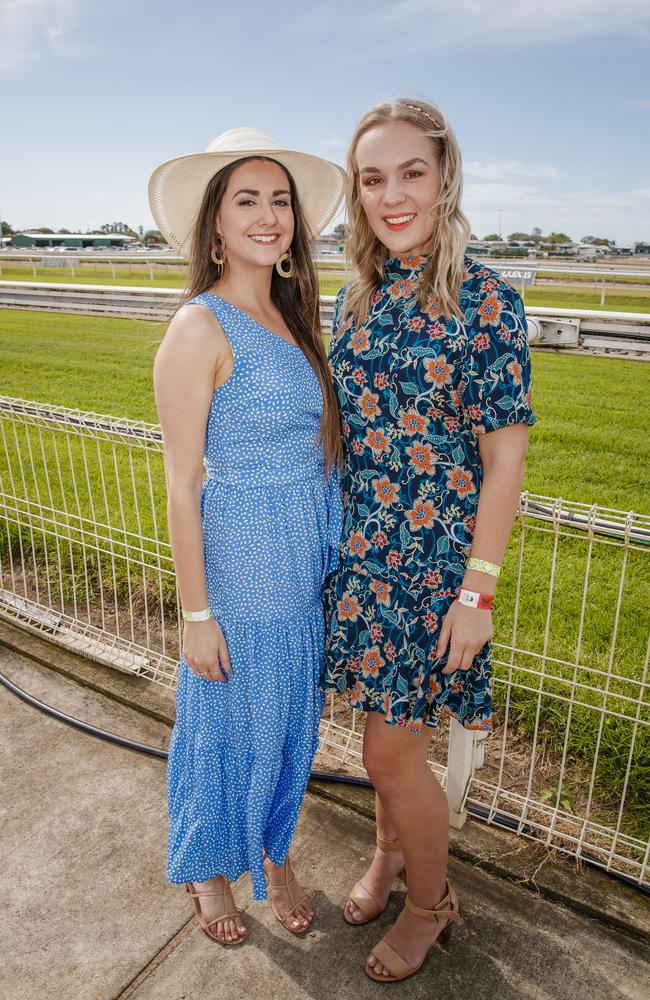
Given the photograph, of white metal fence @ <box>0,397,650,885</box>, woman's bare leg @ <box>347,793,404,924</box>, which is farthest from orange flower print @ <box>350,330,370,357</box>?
woman's bare leg @ <box>347,793,404,924</box>

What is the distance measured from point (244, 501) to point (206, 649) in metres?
0.41

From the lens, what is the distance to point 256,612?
6.61 feet

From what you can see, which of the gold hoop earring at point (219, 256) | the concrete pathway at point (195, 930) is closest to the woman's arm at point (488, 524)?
the gold hoop earring at point (219, 256)

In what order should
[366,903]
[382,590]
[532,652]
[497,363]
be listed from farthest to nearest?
[532,652] < [366,903] < [382,590] < [497,363]

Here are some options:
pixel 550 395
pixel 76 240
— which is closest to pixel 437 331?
pixel 550 395

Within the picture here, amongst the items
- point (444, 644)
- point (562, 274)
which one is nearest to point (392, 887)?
point (444, 644)

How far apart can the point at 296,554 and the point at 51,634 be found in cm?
213

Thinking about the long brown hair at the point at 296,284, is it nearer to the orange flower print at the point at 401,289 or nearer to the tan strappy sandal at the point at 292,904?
the orange flower print at the point at 401,289

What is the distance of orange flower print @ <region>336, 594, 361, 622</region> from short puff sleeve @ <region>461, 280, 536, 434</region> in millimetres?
565

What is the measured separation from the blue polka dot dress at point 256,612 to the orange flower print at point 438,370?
349mm

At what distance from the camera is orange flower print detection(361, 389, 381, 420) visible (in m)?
1.82

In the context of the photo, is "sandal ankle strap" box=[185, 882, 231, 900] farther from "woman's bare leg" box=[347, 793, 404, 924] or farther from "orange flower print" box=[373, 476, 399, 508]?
"orange flower print" box=[373, 476, 399, 508]

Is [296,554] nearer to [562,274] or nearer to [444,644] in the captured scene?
[444,644]

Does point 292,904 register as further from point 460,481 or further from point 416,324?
point 416,324
